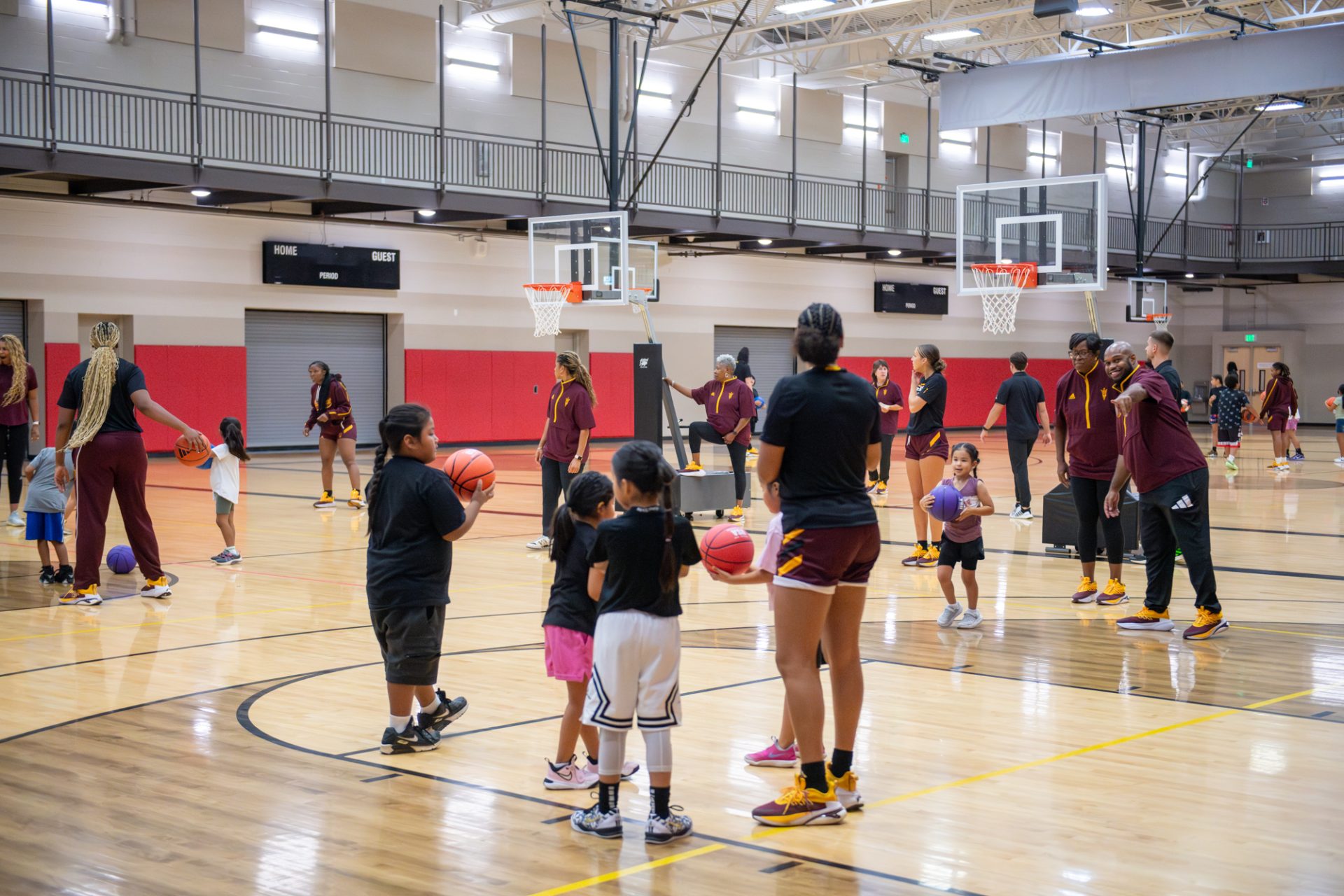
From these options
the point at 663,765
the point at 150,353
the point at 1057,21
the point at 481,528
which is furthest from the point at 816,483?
the point at 1057,21

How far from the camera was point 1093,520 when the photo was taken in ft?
29.7

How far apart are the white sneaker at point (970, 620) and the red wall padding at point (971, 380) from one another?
2710 cm

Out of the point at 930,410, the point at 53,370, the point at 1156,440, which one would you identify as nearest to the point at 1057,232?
the point at 930,410

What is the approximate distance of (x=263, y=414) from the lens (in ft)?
81.4

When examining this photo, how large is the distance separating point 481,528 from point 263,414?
12.8 meters

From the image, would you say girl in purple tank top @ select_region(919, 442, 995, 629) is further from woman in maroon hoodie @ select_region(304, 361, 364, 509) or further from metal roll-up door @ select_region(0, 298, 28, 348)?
metal roll-up door @ select_region(0, 298, 28, 348)

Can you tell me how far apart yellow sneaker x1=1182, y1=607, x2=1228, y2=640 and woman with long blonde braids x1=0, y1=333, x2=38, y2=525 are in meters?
9.51

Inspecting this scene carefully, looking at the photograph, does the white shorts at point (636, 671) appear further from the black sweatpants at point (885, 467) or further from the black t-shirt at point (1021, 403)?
the black sweatpants at point (885, 467)

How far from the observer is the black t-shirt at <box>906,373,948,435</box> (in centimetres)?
1076

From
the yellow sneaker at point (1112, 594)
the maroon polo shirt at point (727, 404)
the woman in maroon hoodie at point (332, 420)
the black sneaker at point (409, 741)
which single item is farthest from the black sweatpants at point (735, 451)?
the black sneaker at point (409, 741)

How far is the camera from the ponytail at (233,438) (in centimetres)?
1075

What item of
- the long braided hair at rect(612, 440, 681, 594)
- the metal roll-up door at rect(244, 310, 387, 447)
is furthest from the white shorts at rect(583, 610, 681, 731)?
the metal roll-up door at rect(244, 310, 387, 447)

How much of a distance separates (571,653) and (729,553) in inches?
26.2

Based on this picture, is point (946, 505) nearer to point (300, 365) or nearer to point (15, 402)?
point (15, 402)
